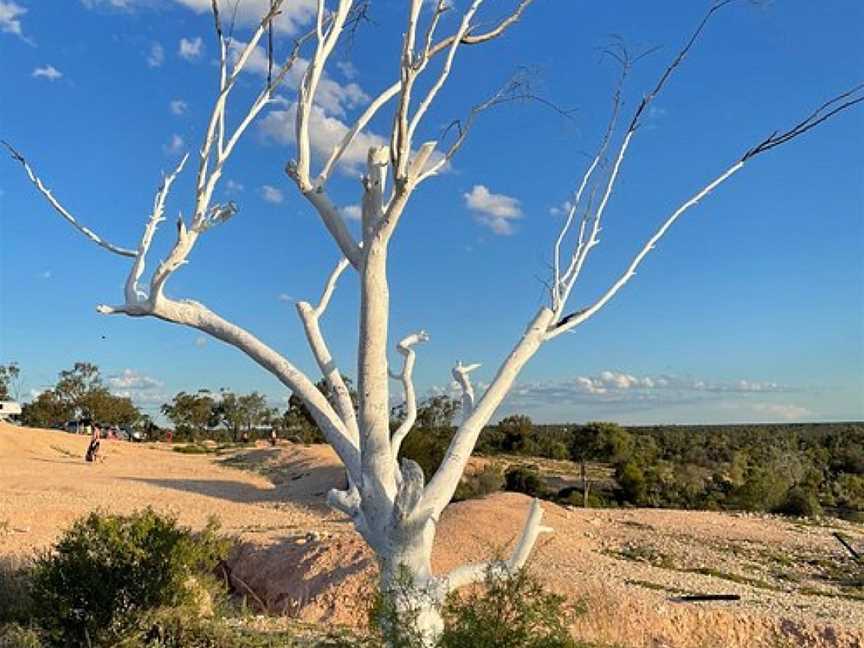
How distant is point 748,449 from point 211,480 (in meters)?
28.6

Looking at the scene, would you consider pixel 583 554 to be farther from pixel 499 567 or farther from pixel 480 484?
pixel 499 567

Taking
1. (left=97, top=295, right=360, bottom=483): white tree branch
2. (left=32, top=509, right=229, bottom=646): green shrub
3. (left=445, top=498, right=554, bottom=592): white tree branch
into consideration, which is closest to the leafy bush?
(left=32, top=509, right=229, bottom=646): green shrub

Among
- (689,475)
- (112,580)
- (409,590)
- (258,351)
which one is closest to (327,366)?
(258,351)

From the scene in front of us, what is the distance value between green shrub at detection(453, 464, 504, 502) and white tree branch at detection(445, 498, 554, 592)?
61.0ft

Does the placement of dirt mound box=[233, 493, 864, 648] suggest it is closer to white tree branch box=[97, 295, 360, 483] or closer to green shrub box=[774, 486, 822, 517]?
white tree branch box=[97, 295, 360, 483]

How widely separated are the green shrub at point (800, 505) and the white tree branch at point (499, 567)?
22608mm

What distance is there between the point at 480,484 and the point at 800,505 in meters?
10.2

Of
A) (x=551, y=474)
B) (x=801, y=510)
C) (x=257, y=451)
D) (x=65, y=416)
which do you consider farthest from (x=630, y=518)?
(x=65, y=416)

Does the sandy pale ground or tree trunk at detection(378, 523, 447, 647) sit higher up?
tree trunk at detection(378, 523, 447, 647)

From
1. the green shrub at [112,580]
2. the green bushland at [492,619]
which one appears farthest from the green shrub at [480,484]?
the green bushland at [492,619]

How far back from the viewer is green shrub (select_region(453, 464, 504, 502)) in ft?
81.4

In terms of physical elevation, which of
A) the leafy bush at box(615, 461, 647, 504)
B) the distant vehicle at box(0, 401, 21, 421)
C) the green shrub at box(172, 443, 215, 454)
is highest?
the distant vehicle at box(0, 401, 21, 421)

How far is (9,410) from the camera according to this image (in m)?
63.8

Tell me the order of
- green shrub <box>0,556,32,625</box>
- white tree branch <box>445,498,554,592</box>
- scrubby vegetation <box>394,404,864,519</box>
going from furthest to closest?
scrubby vegetation <box>394,404,864,519</box>, green shrub <box>0,556,32,625</box>, white tree branch <box>445,498,554,592</box>
